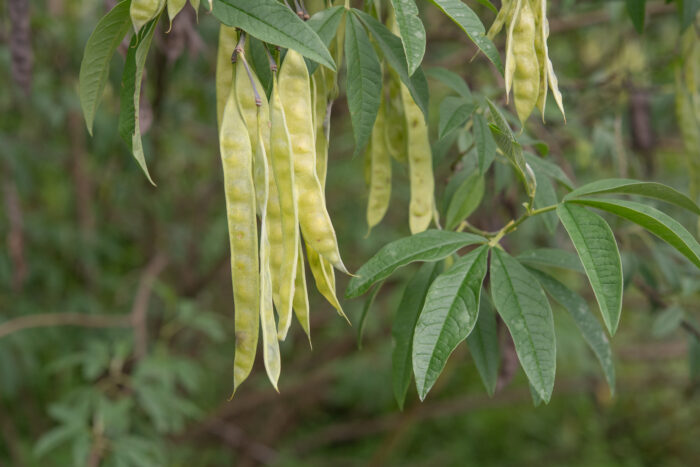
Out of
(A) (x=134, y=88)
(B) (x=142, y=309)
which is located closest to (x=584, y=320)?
(A) (x=134, y=88)

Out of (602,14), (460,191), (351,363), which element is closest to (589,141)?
(602,14)

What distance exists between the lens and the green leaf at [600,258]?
70 cm

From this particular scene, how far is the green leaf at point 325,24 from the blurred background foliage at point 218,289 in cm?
42

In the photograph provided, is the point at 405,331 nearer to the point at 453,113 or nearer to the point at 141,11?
the point at 453,113

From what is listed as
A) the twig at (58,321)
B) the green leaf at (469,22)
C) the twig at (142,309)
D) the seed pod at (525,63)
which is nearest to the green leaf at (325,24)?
the green leaf at (469,22)

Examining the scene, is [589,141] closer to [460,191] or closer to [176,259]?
[460,191]

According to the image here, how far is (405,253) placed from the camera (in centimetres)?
79

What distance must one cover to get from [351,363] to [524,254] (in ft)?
8.49

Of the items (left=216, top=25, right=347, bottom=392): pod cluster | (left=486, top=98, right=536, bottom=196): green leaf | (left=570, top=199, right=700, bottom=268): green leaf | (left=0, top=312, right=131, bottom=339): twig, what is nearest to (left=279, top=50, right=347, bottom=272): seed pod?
(left=216, top=25, right=347, bottom=392): pod cluster

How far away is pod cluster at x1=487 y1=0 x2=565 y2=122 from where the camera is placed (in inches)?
31.5

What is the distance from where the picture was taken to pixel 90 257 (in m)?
2.59

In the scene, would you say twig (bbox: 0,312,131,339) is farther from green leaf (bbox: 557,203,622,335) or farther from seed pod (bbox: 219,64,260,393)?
green leaf (bbox: 557,203,622,335)

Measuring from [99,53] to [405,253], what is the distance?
0.47 m

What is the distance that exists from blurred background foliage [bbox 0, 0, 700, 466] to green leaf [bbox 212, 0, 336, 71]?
0.44m
